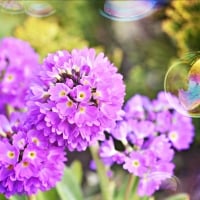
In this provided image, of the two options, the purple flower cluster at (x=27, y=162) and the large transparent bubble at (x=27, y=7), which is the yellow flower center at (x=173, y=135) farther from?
the large transparent bubble at (x=27, y=7)

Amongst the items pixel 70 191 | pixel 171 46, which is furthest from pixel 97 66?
pixel 171 46

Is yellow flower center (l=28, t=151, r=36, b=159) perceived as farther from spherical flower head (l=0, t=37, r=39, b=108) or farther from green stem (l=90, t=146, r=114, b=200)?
spherical flower head (l=0, t=37, r=39, b=108)

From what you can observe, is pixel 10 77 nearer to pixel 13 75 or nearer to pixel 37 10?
pixel 13 75

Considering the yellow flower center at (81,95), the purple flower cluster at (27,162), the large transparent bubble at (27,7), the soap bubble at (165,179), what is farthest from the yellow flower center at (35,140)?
the large transparent bubble at (27,7)

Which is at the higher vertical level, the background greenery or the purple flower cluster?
the purple flower cluster

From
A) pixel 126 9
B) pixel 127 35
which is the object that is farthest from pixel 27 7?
pixel 127 35

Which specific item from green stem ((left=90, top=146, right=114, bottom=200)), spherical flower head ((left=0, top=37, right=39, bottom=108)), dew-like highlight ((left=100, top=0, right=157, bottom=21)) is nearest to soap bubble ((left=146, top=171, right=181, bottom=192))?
green stem ((left=90, top=146, right=114, bottom=200))
